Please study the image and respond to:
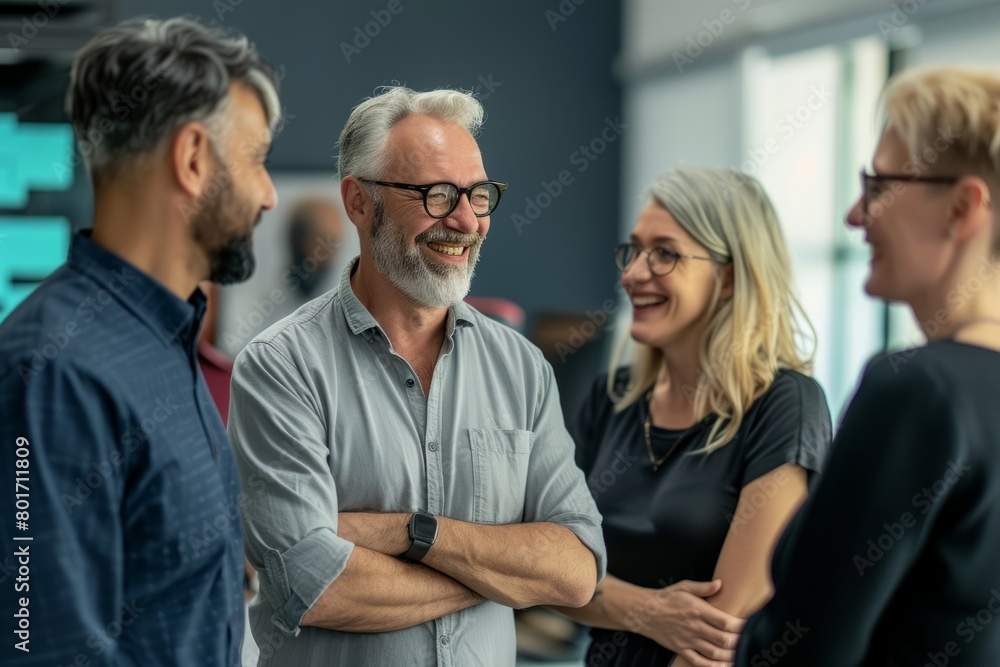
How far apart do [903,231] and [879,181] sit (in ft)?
0.29

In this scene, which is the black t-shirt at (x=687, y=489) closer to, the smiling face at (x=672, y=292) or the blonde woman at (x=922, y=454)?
the smiling face at (x=672, y=292)

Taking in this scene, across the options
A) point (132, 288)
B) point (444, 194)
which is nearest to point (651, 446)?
point (444, 194)

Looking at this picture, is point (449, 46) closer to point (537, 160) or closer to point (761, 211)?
point (537, 160)

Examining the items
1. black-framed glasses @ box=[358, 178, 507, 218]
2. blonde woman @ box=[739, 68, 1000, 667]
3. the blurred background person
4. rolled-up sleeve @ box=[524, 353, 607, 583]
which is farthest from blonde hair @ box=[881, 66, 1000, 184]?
the blurred background person

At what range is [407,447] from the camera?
1732 mm

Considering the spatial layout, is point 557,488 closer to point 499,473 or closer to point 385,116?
point 499,473

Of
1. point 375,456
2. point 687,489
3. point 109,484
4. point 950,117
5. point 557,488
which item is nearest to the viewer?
point 109,484

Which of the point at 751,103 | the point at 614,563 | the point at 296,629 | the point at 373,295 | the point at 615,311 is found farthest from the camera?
the point at 615,311

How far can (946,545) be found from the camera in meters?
1.15

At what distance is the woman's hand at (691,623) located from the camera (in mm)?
1849

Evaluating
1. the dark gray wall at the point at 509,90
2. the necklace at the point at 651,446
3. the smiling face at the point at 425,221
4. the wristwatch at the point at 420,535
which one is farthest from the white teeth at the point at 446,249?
the dark gray wall at the point at 509,90

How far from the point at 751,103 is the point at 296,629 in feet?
13.7

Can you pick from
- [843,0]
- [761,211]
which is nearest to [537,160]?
[843,0]

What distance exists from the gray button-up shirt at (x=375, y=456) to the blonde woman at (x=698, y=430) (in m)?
0.22
